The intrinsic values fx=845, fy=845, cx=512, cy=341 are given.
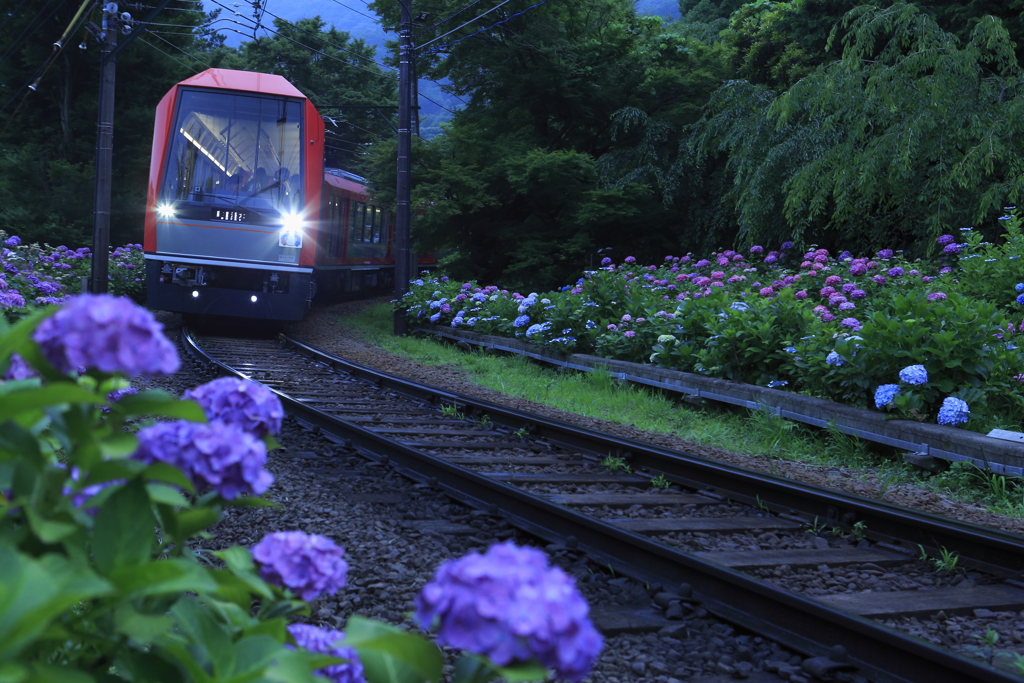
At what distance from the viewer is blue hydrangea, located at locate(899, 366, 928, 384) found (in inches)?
226

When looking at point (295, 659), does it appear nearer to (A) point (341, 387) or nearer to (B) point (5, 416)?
(B) point (5, 416)

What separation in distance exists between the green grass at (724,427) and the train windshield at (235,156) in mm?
3386

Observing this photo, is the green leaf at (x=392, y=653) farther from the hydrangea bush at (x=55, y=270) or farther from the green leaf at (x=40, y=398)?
the hydrangea bush at (x=55, y=270)

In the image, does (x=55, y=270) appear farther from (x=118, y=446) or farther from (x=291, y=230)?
(x=118, y=446)

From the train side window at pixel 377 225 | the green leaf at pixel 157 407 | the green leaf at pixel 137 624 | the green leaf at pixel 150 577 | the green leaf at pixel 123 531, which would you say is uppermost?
the train side window at pixel 377 225

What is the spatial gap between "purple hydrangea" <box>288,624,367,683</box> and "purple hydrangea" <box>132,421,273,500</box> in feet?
0.82

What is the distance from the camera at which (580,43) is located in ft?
67.4

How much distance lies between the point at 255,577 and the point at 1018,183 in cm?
1116

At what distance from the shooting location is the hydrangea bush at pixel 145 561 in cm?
83

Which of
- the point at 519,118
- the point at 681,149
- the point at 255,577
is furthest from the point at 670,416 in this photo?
the point at 519,118

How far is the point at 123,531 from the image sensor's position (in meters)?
0.97

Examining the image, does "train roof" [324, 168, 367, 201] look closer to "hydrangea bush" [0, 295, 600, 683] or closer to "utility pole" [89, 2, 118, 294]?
"utility pole" [89, 2, 118, 294]

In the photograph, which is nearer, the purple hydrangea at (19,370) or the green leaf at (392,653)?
the green leaf at (392,653)

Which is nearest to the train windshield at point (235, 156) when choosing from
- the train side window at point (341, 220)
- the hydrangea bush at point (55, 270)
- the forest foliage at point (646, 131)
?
the hydrangea bush at point (55, 270)
